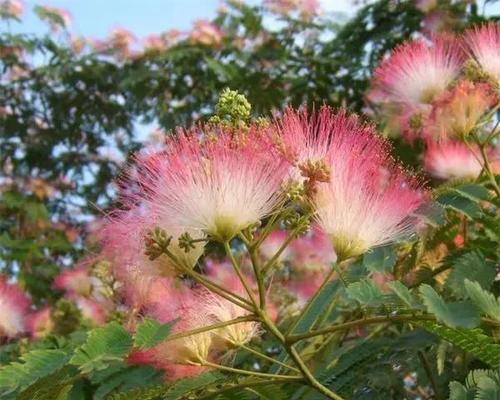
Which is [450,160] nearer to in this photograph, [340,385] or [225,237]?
[340,385]

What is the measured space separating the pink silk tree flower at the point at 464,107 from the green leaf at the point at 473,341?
91cm

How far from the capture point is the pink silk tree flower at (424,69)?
7.86ft

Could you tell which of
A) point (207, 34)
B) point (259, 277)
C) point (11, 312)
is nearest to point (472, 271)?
point (259, 277)

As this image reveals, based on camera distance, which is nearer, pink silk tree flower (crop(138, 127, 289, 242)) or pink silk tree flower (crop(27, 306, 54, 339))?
pink silk tree flower (crop(138, 127, 289, 242))

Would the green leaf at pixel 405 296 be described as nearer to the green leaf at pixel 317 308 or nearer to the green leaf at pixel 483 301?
the green leaf at pixel 483 301

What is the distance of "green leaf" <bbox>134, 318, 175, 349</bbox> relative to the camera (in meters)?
1.35

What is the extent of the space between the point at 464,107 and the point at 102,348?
4.08 ft

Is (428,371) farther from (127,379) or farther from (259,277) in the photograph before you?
(259,277)

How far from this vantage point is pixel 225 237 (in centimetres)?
142

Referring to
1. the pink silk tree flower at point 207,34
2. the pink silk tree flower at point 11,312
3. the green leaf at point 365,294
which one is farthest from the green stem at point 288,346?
the pink silk tree flower at point 207,34

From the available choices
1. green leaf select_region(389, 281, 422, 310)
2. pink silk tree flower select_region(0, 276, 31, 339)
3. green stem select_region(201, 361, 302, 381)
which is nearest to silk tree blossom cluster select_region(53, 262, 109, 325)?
pink silk tree flower select_region(0, 276, 31, 339)

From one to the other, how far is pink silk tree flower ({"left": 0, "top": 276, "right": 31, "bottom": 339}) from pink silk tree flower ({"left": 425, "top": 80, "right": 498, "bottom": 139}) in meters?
1.67

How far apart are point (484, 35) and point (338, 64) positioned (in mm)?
2759

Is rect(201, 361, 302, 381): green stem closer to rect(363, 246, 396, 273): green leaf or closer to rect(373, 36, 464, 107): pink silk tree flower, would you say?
rect(363, 246, 396, 273): green leaf
